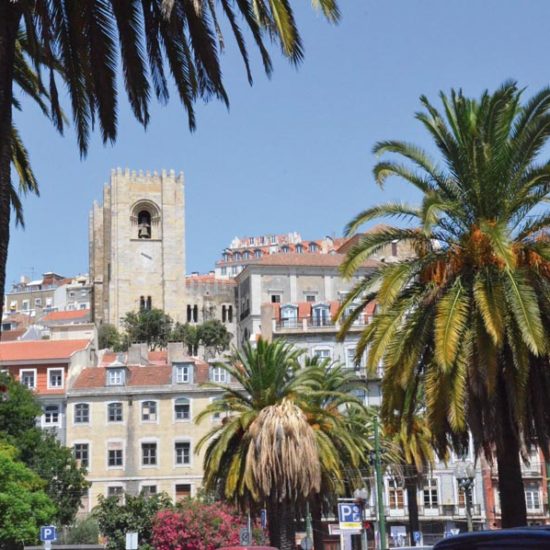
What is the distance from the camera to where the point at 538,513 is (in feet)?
258

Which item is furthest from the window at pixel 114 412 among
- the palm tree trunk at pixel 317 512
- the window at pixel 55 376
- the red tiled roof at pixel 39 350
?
the palm tree trunk at pixel 317 512

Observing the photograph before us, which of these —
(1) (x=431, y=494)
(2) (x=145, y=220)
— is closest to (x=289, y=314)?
(1) (x=431, y=494)

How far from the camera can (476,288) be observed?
→ 802 inches

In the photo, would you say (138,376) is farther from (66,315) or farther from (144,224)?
(66,315)

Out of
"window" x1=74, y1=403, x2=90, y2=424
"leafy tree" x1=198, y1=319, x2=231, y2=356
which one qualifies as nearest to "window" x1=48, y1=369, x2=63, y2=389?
"window" x1=74, y1=403, x2=90, y2=424

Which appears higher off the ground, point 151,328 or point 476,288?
point 151,328

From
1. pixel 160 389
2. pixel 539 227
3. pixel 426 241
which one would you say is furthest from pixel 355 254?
pixel 160 389

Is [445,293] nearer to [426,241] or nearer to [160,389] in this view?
[426,241]

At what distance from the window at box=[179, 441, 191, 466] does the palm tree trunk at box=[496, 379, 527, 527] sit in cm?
5558

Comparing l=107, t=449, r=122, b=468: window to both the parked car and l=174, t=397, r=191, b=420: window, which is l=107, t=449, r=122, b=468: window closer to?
l=174, t=397, r=191, b=420: window

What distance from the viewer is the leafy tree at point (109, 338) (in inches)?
5349

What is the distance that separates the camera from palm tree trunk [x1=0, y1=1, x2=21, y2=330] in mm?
12367

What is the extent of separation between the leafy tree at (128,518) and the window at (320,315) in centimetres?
3445

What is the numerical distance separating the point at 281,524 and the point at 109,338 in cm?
10570
